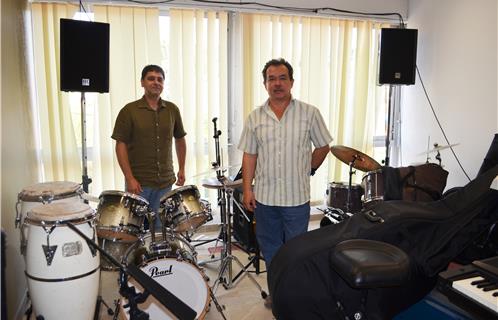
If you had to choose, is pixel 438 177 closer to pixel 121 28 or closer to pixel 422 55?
pixel 422 55

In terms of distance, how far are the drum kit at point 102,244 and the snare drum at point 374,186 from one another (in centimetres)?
119

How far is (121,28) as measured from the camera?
3.68 m

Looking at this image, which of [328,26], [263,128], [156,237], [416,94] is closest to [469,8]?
[416,94]

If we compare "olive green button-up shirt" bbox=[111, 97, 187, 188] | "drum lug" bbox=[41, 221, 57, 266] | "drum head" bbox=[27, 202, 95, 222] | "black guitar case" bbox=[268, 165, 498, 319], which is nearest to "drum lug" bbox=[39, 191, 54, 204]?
"drum head" bbox=[27, 202, 95, 222]

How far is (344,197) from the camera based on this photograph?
3756 mm

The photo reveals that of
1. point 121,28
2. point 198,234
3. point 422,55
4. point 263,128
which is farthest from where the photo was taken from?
point 422,55

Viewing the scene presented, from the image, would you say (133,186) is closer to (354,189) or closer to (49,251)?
(49,251)

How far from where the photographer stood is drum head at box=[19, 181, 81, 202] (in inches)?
89.9

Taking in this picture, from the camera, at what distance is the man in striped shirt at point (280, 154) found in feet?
8.06

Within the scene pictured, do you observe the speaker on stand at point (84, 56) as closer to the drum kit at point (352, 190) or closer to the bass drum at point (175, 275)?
the bass drum at point (175, 275)

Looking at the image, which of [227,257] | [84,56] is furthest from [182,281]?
[84,56]

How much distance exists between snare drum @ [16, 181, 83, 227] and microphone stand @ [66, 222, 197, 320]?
4.85 feet

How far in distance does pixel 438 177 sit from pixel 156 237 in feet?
8.08

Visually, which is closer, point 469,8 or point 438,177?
point 438,177
